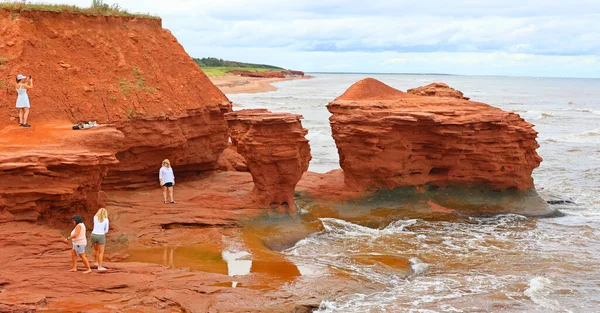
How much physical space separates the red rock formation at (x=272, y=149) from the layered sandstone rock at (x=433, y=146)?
2561 millimetres

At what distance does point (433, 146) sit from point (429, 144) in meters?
0.15

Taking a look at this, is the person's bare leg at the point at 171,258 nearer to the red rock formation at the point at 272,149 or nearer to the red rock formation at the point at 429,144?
the red rock formation at the point at 272,149

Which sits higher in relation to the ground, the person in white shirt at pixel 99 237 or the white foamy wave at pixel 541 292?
the person in white shirt at pixel 99 237

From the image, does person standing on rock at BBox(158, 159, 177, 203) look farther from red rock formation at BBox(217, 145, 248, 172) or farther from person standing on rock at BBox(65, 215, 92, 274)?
person standing on rock at BBox(65, 215, 92, 274)

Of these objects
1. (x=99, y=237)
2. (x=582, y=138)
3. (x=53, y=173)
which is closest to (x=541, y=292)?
(x=99, y=237)

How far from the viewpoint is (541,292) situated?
1570 cm

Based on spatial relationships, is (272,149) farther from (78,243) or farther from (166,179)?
(78,243)

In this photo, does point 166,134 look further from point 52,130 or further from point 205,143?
point 52,130

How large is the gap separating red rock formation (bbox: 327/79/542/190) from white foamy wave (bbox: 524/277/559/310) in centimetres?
709

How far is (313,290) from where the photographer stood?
14711 mm

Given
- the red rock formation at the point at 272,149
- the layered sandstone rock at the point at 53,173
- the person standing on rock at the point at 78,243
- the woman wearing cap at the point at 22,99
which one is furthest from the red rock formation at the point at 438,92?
the person standing on rock at the point at 78,243

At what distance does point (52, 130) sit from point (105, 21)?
5384 millimetres

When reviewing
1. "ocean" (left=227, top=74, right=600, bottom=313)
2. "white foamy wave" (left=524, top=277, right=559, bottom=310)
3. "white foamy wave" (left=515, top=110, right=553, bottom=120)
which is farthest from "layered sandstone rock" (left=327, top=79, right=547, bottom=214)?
"white foamy wave" (left=515, top=110, right=553, bottom=120)

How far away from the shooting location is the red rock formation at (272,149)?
65.5 feet
